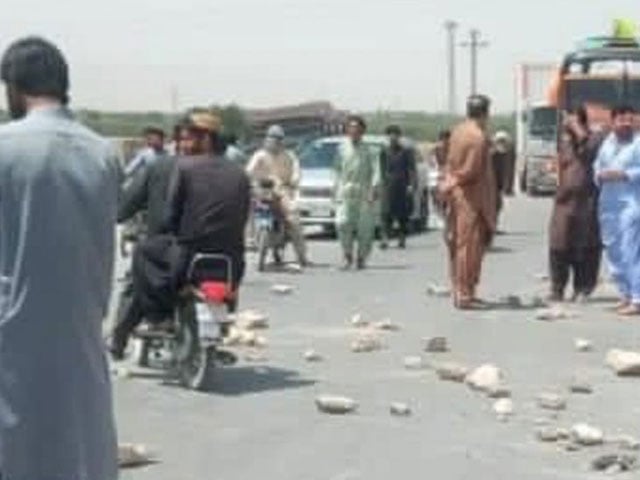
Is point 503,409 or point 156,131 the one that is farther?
point 156,131

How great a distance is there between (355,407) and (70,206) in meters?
6.22

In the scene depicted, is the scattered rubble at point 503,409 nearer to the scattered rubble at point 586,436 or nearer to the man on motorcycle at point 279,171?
the scattered rubble at point 586,436

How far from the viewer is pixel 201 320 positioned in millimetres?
11195

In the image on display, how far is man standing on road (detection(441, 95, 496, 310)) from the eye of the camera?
54.1 ft

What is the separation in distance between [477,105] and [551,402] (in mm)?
5882

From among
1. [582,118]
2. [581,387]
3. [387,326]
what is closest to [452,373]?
[581,387]

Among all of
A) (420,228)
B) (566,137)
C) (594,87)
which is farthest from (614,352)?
(594,87)

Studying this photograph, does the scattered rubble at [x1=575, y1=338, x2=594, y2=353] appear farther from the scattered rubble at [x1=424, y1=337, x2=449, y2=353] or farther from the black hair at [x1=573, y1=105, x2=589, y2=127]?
the black hair at [x1=573, y1=105, x2=589, y2=127]

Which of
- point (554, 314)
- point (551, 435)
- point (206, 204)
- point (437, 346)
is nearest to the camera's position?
point (551, 435)

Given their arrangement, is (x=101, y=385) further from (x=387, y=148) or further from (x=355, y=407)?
(x=387, y=148)

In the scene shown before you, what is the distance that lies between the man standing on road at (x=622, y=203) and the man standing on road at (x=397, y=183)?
10094mm

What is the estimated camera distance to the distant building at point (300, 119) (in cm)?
5541

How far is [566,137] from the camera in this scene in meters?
17.5

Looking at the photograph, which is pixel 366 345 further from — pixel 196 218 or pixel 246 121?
pixel 246 121
